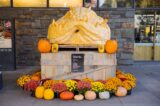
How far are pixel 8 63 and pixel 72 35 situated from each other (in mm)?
4651

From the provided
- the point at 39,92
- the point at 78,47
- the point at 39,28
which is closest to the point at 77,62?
the point at 78,47

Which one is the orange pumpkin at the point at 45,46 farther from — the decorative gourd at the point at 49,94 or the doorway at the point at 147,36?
the doorway at the point at 147,36

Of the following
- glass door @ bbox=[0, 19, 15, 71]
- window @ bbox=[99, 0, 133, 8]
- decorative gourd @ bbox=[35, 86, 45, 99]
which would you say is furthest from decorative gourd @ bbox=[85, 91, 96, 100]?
window @ bbox=[99, 0, 133, 8]

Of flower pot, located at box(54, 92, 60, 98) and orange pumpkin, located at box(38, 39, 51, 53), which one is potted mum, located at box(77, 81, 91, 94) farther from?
orange pumpkin, located at box(38, 39, 51, 53)

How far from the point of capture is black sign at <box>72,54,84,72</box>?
1046cm

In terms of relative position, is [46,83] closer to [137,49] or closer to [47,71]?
[47,71]

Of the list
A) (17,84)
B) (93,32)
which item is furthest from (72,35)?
(17,84)

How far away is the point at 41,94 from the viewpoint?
9.55 meters

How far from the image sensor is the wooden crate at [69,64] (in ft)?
34.4

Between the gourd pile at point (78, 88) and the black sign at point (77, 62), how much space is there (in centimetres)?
47

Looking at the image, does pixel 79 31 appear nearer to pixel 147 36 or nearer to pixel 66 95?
pixel 66 95

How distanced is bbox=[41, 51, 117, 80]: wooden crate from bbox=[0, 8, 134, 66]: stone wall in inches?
192

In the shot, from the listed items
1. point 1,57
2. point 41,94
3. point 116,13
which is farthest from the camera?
point 116,13

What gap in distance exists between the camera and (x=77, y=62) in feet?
34.5
